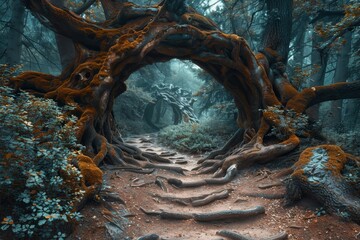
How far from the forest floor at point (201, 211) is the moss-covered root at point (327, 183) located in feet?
0.57

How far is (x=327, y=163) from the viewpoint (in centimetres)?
475

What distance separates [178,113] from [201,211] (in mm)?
18415

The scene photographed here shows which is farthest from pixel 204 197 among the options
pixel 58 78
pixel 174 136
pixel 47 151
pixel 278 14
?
pixel 174 136

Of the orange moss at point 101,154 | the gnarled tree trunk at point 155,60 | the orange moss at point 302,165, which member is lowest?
the orange moss at point 101,154

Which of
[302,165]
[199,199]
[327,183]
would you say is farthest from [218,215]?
[327,183]

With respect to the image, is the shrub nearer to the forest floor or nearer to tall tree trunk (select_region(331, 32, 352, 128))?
the forest floor

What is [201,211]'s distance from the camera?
5.43 metres

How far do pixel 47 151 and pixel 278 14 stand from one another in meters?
9.14

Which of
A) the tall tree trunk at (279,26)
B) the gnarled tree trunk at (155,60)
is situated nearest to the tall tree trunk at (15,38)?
the gnarled tree trunk at (155,60)

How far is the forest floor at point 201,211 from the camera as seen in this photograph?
157 inches

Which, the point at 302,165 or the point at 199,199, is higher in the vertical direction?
the point at 302,165

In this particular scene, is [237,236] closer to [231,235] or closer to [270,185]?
[231,235]

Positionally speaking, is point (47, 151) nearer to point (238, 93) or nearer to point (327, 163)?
point (327, 163)

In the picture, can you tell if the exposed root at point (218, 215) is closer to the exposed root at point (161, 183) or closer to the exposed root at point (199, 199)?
the exposed root at point (199, 199)
